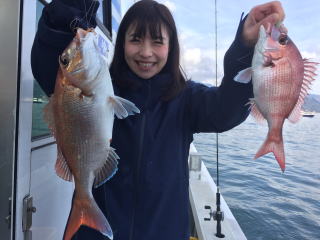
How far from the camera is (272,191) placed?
898cm

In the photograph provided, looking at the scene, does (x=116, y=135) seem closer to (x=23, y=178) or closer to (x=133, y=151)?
(x=133, y=151)

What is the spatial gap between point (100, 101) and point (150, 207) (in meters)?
0.74

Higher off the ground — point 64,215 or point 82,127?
point 82,127

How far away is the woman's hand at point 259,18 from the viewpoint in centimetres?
140

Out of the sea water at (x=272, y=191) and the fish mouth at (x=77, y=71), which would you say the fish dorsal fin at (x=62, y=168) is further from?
the sea water at (x=272, y=191)

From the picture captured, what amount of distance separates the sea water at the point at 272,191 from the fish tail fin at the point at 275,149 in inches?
89.9

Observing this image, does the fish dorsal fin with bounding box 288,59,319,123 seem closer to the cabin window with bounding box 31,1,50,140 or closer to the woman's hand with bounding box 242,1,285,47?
the woman's hand with bounding box 242,1,285,47

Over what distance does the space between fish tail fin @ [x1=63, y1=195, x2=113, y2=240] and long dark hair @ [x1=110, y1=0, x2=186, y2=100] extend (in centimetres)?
80

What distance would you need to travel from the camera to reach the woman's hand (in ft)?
4.60

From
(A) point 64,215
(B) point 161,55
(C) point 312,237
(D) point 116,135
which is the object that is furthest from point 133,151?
(C) point 312,237

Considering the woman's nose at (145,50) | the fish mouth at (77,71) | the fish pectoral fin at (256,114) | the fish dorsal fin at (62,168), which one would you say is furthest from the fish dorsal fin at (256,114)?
the fish dorsal fin at (62,168)

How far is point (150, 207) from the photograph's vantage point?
1.75m

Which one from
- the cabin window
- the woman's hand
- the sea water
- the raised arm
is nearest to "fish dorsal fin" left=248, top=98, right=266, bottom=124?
the raised arm

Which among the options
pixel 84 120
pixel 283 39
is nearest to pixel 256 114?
pixel 283 39
